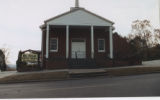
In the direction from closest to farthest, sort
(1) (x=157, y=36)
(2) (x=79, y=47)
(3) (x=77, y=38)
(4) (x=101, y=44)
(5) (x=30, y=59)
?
(1) (x=157, y=36), (5) (x=30, y=59), (3) (x=77, y=38), (2) (x=79, y=47), (4) (x=101, y=44)

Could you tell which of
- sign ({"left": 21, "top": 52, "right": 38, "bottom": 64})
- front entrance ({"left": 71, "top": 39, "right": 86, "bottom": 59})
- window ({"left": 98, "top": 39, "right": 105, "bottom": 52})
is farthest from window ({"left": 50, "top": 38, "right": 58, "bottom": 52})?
window ({"left": 98, "top": 39, "right": 105, "bottom": 52})

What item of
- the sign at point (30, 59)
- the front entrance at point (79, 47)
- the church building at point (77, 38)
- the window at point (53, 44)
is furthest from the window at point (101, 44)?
the sign at point (30, 59)

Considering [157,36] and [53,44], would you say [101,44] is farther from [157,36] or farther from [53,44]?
[157,36]

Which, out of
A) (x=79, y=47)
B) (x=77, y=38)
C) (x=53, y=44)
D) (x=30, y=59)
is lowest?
(x=30, y=59)

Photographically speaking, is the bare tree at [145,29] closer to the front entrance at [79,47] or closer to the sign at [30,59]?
the sign at [30,59]

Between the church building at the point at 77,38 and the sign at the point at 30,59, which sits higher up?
the church building at the point at 77,38

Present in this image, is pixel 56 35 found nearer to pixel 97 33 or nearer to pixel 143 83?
pixel 97 33

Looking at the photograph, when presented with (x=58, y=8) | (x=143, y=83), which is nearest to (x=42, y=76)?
(x=58, y=8)

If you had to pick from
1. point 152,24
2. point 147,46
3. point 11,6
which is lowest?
point 147,46

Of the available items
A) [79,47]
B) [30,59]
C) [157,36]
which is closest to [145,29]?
[157,36]

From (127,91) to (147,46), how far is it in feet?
4.82

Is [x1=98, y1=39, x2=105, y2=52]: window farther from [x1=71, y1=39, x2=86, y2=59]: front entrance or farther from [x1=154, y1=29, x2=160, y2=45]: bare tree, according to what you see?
[x1=154, y1=29, x2=160, y2=45]: bare tree

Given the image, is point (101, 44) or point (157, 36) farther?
point (101, 44)

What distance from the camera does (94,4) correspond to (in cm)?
451
